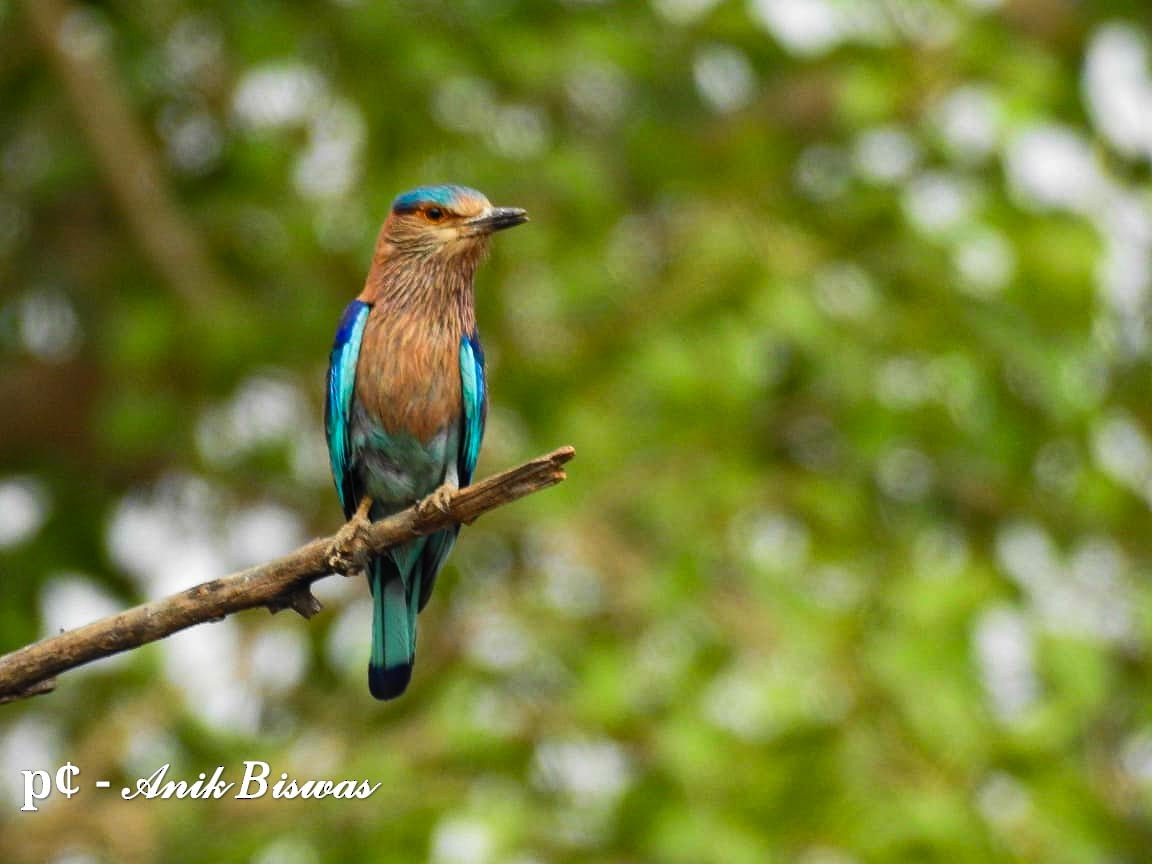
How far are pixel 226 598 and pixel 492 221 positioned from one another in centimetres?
120

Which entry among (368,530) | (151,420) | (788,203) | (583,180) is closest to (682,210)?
(788,203)

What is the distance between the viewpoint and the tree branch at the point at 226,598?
294cm

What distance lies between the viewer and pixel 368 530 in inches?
124

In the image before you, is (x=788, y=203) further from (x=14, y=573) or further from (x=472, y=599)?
(x=14, y=573)

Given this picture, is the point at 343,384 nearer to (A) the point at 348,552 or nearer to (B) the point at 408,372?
(B) the point at 408,372

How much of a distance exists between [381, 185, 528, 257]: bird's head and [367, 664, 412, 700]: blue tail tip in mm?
926

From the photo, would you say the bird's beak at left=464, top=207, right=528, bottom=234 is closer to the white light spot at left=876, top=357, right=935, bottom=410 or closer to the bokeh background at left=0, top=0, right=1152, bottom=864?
the bokeh background at left=0, top=0, right=1152, bottom=864

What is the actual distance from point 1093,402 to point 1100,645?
98 centimetres

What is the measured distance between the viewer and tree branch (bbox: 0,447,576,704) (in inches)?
116

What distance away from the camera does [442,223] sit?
3990 millimetres

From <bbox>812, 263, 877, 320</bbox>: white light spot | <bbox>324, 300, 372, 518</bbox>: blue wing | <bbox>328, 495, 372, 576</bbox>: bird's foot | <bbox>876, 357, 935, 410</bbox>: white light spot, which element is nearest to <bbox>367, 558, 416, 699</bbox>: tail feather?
<bbox>324, 300, 372, 518</bbox>: blue wing

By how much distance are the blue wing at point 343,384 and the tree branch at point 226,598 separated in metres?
0.78

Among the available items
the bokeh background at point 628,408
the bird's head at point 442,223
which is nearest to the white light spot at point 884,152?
the bokeh background at point 628,408

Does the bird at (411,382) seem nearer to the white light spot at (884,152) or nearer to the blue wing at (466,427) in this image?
the blue wing at (466,427)
